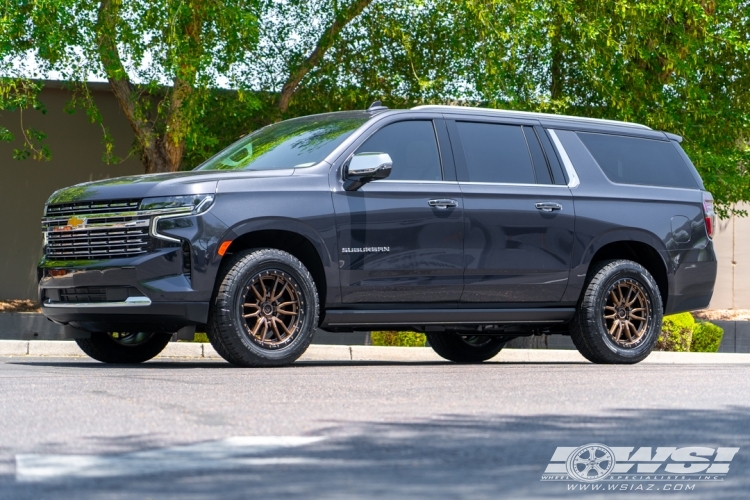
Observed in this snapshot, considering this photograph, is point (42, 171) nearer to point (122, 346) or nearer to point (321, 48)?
point (321, 48)

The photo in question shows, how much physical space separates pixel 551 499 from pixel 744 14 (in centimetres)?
1773

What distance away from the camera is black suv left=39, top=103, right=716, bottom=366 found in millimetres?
8469

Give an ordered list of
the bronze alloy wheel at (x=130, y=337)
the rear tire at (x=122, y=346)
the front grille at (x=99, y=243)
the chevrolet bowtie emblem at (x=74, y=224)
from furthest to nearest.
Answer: the bronze alloy wheel at (x=130, y=337) < the rear tire at (x=122, y=346) < the chevrolet bowtie emblem at (x=74, y=224) < the front grille at (x=99, y=243)

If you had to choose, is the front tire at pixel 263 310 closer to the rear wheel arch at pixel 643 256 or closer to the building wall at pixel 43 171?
the rear wheel arch at pixel 643 256

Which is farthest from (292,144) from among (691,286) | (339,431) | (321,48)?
(321,48)

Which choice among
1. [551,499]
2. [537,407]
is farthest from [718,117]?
[551,499]

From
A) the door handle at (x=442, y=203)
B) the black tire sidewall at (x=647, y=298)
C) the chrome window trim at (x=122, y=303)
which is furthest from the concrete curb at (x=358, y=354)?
the chrome window trim at (x=122, y=303)

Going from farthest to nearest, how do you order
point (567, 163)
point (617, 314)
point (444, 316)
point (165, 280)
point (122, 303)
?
point (617, 314), point (567, 163), point (444, 316), point (122, 303), point (165, 280)

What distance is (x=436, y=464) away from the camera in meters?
4.45

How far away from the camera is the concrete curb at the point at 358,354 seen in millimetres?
12664

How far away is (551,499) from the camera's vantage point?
3.90 m

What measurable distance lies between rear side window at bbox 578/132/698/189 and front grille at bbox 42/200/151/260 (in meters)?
4.09

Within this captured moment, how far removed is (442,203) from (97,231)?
2.58 m

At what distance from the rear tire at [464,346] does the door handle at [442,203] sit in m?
2.54
